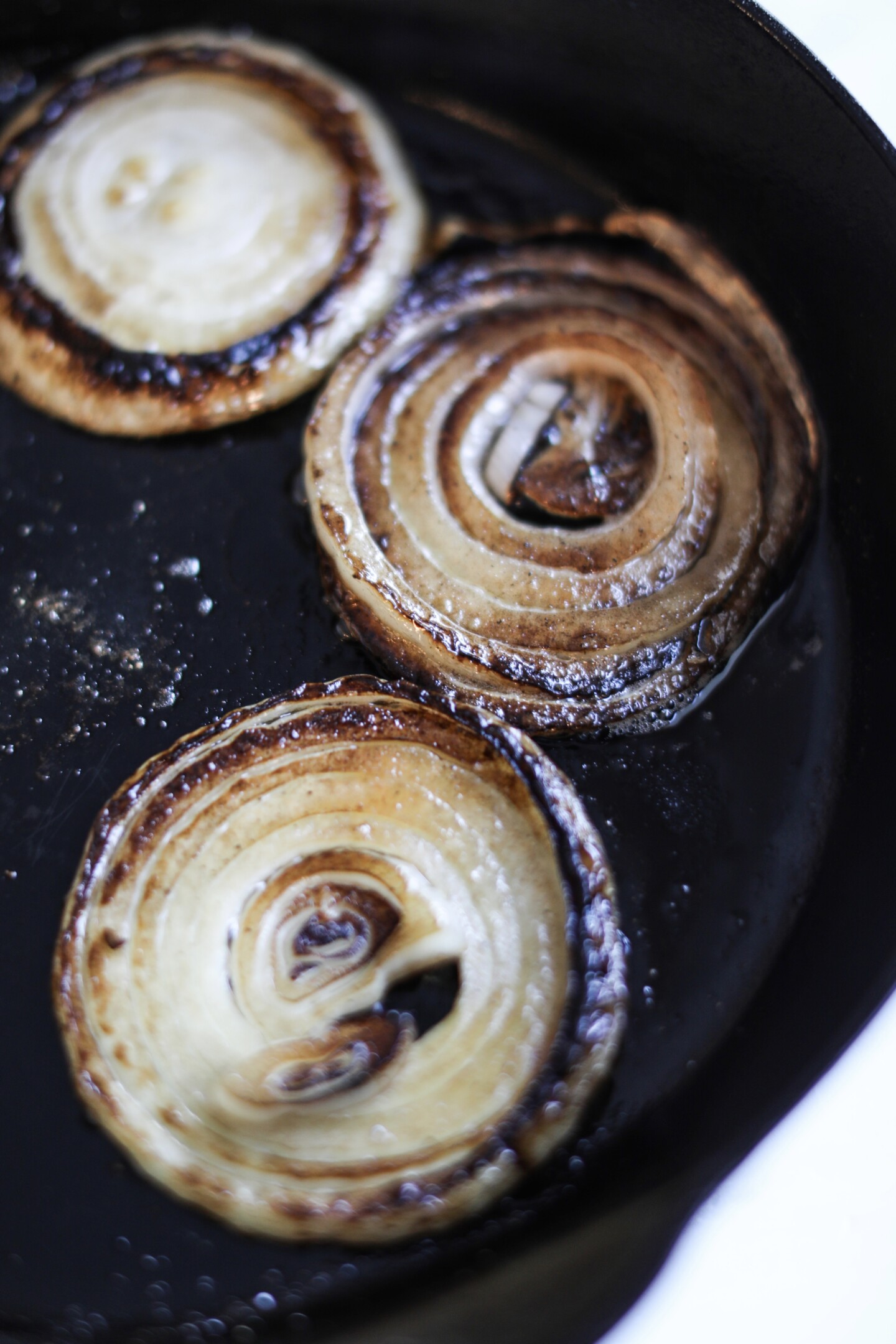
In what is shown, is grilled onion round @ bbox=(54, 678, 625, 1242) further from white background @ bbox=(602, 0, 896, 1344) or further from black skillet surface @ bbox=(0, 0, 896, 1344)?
white background @ bbox=(602, 0, 896, 1344)

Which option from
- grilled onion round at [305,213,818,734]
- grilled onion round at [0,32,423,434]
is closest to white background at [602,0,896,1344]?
grilled onion round at [305,213,818,734]

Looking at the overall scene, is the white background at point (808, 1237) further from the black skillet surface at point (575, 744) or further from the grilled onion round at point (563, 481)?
the grilled onion round at point (563, 481)

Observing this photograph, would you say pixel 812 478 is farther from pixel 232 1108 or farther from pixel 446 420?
pixel 232 1108

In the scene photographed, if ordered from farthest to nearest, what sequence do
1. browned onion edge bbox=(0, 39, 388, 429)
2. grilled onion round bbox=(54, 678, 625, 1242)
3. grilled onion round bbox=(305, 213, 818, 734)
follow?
browned onion edge bbox=(0, 39, 388, 429)
grilled onion round bbox=(305, 213, 818, 734)
grilled onion round bbox=(54, 678, 625, 1242)

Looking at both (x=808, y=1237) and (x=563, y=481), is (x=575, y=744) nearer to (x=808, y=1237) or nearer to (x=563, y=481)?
(x=563, y=481)

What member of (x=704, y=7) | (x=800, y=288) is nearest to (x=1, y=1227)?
(x=800, y=288)

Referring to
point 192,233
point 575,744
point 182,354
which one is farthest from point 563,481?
point 192,233
